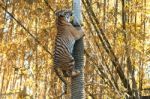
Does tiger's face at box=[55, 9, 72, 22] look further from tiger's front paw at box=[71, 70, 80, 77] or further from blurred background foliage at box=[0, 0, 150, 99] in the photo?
blurred background foliage at box=[0, 0, 150, 99]

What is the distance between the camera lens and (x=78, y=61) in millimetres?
→ 1979

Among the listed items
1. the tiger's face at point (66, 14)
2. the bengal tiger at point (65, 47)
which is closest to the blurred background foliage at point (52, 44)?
the tiger's face at point (66, 14)

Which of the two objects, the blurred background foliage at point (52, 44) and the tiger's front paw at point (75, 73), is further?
the blurred background foliage at point (52, 44)

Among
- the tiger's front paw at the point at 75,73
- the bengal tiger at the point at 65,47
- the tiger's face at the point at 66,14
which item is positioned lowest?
the tiger's front paw at the point at 75,73

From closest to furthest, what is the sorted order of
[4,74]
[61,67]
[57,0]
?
[61,67], [57,0], [4,74]

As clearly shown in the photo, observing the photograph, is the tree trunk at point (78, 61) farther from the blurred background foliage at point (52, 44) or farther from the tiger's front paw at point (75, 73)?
the blurred background foliage at point (52, 44)

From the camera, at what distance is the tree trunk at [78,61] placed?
183cm

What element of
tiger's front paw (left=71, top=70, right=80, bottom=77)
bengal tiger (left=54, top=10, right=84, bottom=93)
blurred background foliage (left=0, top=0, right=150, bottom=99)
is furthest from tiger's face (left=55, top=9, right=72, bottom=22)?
blurred background foliage (left=0, top=0, right=150, bottom=99)

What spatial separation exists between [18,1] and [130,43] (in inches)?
49.4

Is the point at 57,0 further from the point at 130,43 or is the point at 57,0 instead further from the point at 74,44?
the point at 74,44

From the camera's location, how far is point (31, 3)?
3.80 m

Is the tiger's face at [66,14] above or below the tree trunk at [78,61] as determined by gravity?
above

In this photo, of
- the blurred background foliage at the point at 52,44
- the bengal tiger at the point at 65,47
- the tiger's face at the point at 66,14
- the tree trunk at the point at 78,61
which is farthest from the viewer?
the blurred background foliage at the point at 52,44

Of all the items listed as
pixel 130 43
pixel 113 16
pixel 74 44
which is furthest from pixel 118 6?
pixel 74 44
